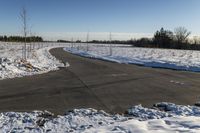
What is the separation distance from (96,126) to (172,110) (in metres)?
2.80

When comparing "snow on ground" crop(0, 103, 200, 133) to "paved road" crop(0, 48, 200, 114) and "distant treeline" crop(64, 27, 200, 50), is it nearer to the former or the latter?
"paved road" crop(0, 48, 200, 114)

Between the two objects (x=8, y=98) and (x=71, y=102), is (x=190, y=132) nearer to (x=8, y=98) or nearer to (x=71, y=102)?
(x=71, y=102)

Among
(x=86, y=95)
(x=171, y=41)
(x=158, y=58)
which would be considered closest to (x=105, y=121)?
(x=86, y=95)

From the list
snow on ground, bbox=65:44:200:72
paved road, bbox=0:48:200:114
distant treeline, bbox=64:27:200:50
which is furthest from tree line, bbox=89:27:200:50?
paved road, bbox=0:48:200:114

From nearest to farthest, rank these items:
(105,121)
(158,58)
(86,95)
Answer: (105,121)
(86,95)
(158,58)

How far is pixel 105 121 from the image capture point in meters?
7.23

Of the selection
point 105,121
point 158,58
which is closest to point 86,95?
point 105,121

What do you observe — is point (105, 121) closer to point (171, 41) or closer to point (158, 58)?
point (158, 58)

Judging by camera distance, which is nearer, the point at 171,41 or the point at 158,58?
the point at 158,58

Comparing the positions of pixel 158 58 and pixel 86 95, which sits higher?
pixel 86 95

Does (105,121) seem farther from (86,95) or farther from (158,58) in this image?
(158,58)

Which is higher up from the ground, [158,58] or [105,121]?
[105,121]

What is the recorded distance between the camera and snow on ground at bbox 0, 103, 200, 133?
6.47m

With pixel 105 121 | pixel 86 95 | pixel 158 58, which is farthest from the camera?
pixel 158 58
